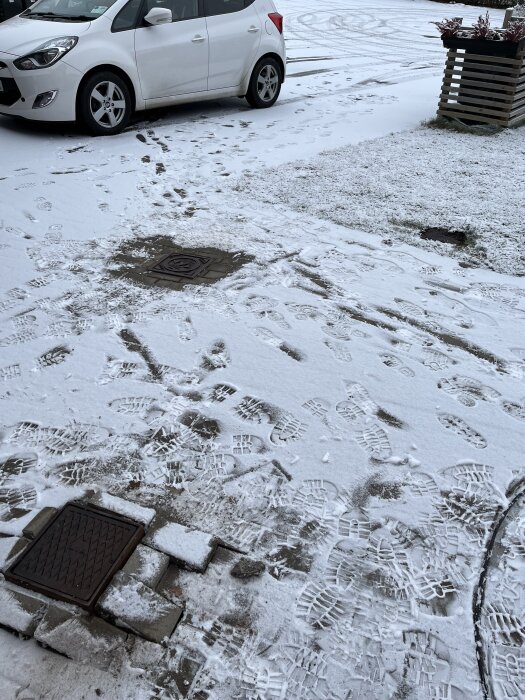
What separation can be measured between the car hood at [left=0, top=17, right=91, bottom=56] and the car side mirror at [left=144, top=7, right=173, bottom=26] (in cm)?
69

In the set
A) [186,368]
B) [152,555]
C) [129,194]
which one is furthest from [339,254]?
[152,555]

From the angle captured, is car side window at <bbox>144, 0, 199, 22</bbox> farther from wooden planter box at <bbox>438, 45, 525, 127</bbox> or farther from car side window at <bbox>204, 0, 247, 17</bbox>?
wooden planter box at <bbox>438, 45, 525, 127</bbox>

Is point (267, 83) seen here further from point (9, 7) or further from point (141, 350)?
point (141, 350)

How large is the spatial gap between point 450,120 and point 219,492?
7.25 m

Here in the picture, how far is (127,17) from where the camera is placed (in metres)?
7.16

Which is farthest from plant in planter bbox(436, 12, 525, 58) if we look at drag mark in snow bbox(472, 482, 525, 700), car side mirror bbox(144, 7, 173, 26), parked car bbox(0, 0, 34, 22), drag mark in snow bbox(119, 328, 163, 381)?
parked car bbox(0, 0, 34, 22)

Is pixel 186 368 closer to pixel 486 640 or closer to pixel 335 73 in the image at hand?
pixel 486 640

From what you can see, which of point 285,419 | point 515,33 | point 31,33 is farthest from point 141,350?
point 515,33

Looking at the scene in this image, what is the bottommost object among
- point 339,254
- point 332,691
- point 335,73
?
point 332,691

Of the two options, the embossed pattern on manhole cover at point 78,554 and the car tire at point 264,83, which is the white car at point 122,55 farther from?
the embossed pattern on manhole cover at point 78,554

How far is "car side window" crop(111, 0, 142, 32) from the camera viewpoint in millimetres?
7095

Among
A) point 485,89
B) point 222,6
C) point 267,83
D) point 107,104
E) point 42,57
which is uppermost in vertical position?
point 222,6

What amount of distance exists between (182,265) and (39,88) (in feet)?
12.2

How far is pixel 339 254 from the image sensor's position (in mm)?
4605
